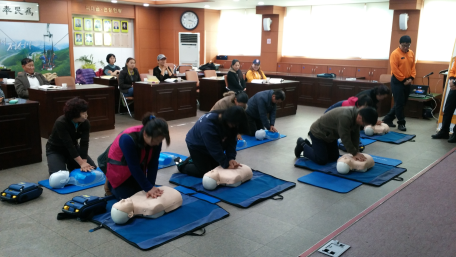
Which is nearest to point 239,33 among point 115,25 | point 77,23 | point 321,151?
point 115,25

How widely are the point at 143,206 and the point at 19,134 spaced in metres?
2.30

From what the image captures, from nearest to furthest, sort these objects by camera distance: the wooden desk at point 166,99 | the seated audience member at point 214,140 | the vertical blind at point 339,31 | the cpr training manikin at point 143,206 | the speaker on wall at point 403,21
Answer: the cpr training manikin at point 143,206 → the seated audience member at point 214,140 → the wooden desk at point 166,99 → the speaker on wall at point 403,21 → the vertical blind at point 339,31

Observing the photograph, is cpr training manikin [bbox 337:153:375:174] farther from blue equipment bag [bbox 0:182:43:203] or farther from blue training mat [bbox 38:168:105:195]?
blue equipment bag [bbox 0:182:43:203]

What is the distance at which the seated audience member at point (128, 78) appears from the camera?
7.48 metres

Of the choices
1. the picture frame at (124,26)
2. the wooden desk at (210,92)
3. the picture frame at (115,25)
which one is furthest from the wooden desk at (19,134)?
the picture frame at (124,26)

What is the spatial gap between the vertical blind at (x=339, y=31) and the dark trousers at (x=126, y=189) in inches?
334

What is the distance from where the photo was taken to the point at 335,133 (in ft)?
14.5

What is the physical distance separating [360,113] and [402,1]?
6.20 metres

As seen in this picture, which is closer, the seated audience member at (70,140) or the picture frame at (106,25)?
the seated audience member at (70,140)

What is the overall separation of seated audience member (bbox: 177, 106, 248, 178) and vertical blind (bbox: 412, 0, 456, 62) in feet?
24.0

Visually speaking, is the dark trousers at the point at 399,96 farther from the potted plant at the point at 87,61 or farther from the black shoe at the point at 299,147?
the potted plant at the point at 87,61

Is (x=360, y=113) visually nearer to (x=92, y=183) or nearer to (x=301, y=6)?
(x=92, y=183)

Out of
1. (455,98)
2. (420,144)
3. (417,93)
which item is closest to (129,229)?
(420,144)

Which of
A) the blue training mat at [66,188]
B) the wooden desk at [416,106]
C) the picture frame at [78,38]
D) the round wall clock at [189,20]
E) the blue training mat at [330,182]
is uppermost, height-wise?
the round wall clock at [189,20]
